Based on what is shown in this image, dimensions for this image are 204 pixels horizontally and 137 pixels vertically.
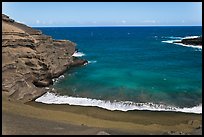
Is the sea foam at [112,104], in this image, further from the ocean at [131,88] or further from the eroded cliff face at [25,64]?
the eroded cliff face at [25,64]

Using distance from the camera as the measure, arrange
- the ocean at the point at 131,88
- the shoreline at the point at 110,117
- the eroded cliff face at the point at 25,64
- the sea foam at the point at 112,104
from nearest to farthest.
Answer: the shoreline at the point at 110,117 < the sea foam at the point at 112,104 < the ocean at the point at 131,88 < the eroded cliff face at the point at 25,64

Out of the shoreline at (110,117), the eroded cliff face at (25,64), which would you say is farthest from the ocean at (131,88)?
the shoreline at (110,117)

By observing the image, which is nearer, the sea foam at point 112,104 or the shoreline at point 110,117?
the shoreline at point 110,117

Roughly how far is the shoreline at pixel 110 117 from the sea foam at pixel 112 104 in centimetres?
115

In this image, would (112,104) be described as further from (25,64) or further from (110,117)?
(25,64)

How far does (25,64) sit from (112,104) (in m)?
10.3

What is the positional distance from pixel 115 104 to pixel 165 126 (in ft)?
23.0

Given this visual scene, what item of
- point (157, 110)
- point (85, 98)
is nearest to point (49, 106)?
point (85, 98)

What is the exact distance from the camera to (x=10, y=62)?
30.3 metres

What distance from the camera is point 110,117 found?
2419 centimetres

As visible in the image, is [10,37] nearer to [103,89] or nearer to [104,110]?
[103,89]

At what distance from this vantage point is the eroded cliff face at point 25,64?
94.2ft

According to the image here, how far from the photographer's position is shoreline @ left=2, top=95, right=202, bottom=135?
2056 cm

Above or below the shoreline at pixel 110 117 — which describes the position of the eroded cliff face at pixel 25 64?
above
